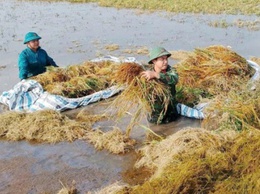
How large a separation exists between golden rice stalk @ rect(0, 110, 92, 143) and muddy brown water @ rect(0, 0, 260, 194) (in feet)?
0.48

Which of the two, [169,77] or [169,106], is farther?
[169,106]

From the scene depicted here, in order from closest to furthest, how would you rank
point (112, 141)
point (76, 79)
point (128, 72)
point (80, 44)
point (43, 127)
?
point (112, 141) < point (128, 72) < point (43, 127) < point (76, 79) < point (80, 44)

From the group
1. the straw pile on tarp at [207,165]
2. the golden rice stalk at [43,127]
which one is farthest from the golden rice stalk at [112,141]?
the straw pile on tarp at [207,165]

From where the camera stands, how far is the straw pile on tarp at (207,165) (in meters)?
3.21

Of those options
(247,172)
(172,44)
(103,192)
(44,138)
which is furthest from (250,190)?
(172,44)

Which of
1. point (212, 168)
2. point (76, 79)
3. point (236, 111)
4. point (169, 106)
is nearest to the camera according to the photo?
point (212, 168)

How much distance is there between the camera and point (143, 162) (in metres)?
4.44

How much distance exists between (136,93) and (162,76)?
1.57 ft

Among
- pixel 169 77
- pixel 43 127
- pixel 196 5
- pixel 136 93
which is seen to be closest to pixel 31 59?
pixel 43 127

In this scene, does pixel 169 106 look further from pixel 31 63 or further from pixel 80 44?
pixel 80 44

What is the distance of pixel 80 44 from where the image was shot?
11.4 metres

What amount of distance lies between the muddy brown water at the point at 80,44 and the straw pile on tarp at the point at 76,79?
0.45m

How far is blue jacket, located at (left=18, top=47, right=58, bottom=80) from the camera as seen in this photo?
6.75 metres

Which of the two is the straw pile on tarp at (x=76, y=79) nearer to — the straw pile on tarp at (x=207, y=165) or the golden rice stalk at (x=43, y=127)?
the golden rice stalk at (x=43, y=127)
